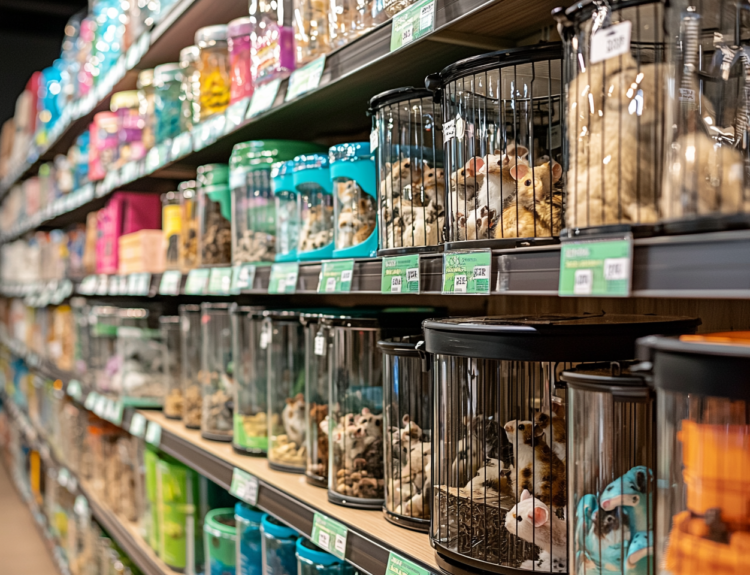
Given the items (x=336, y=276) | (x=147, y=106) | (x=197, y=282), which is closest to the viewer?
(x=336, y=276)

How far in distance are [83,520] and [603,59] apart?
9.60 feet

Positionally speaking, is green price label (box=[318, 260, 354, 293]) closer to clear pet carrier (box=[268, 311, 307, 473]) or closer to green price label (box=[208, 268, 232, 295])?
clear pet carrier (box=[268, 311, 307, 473])

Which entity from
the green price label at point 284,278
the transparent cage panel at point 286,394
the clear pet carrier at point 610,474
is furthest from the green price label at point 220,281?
the clear pet carrier at point 610,474

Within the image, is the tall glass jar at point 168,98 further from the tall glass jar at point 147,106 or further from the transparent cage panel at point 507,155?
the transparent cage panel at point 507,155

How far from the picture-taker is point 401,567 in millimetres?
1000

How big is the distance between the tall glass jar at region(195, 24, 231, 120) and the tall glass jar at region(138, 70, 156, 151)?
457 millimetres

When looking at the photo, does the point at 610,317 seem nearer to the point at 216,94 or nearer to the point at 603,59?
the point at 603,59

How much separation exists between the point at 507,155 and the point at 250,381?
1.10 meters

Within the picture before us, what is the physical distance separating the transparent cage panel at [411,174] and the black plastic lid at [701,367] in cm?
51

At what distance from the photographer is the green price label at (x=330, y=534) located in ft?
3.78

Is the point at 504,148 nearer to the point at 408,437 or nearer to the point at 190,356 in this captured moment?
the point at 408,437

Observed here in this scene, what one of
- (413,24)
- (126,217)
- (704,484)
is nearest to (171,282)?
(126,217)

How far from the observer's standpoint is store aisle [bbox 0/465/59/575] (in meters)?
3.57

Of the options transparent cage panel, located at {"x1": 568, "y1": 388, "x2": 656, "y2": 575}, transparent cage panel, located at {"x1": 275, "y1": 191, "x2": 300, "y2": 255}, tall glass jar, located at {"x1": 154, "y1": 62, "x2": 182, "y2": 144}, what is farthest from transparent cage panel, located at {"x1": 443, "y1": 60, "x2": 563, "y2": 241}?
tall glass jar, located at {"x1": 154, "y1": 62, "x2": 182, "y2": 144}
